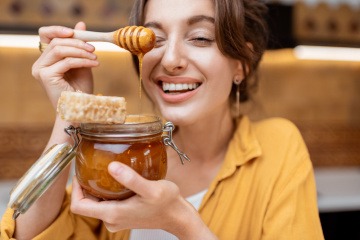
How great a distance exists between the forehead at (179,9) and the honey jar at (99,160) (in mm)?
460

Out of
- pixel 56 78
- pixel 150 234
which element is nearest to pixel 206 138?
pixel 150 234

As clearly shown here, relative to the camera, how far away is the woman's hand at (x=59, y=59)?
1.16 m

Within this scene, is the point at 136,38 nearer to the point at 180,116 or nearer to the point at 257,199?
the point at 180,116

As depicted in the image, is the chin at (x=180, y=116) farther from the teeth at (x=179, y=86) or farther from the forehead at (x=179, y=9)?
the forehead at (x=179, y=9)

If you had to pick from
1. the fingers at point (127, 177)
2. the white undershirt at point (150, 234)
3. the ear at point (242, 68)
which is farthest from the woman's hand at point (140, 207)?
the ear at point (242, 68)

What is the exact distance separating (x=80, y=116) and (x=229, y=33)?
0.65m

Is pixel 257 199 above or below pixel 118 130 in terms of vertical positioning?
below

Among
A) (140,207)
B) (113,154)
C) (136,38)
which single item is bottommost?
(140,207)

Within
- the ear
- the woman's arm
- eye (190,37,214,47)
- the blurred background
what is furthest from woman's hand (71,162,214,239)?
the blurred background

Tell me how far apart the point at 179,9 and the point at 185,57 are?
14cm

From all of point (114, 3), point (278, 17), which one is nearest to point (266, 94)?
point (278, 17)

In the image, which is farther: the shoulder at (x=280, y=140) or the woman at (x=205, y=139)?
the shoulder at (x=280, y=140)

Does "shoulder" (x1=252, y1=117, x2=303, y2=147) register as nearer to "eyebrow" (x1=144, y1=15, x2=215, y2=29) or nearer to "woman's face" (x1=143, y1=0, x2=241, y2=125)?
"woman's face" (x1=143, y1=0, x2=241, y2=125)

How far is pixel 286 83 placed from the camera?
3.40 m
